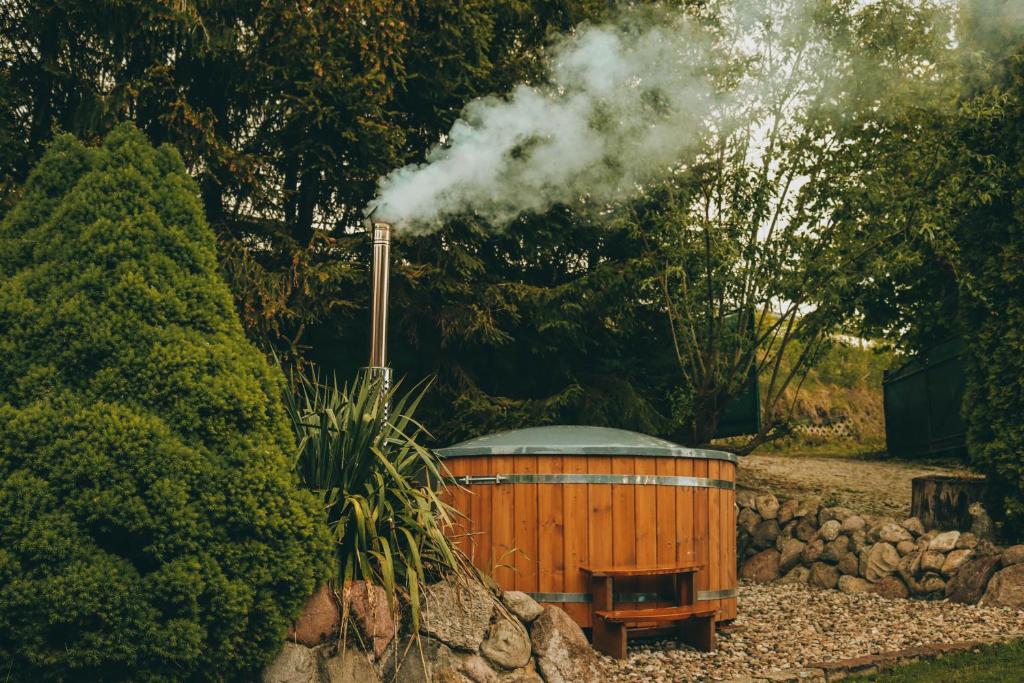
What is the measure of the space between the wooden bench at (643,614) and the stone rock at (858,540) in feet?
7.70

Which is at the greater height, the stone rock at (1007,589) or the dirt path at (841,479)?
the dirt path at (841,479)

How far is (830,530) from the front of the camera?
7188 mm

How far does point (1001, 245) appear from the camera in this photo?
679 centimetres

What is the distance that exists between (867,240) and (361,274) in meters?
4.35

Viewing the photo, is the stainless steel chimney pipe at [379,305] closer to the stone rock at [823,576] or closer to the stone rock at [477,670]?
the stone rock at [477,670]

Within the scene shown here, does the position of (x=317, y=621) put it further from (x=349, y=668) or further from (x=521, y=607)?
(x=521, y=607)

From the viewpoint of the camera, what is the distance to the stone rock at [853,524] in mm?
7086

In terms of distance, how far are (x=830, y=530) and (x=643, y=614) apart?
3.11 m

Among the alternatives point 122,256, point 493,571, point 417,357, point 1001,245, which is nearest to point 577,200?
point 417,357

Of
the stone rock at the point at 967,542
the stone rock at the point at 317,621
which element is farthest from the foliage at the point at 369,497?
the stone rock at the point at 967,542

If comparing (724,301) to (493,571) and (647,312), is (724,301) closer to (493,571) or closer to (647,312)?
(647,312)

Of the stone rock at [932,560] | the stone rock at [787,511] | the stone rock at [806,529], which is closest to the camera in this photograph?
the stone rock at [932,560]

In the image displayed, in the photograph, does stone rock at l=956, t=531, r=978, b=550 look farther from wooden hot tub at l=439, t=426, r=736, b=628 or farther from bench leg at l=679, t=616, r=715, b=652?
bench leg at l=679, t=616, r=715, b=652

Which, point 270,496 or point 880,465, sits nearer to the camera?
point 270,496
